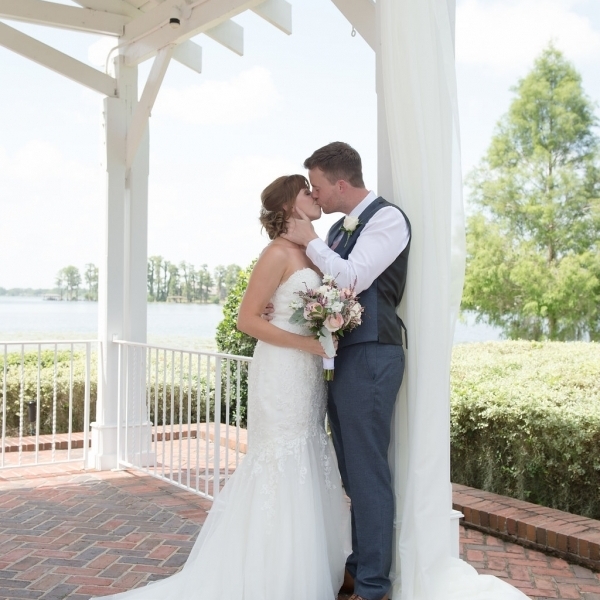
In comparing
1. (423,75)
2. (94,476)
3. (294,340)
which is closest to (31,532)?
(94,476)

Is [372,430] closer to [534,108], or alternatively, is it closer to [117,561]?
[117,561]

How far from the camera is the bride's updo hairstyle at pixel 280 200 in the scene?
2.95 meters

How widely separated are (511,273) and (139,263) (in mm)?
14766

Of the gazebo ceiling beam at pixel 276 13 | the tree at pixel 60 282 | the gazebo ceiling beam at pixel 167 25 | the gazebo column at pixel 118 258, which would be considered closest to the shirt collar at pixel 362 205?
the gazebo ceiling beam at pixel 167 25

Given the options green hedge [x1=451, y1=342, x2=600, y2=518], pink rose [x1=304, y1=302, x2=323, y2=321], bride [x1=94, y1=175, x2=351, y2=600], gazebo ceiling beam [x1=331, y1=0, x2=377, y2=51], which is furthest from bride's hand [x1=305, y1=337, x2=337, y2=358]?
green hedge [x1=451, y1=342, x2=600, y2=518]

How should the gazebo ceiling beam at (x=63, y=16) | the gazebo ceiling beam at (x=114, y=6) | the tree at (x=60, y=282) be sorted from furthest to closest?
1. the tree at (x=60, y=282)
2. the gazebo ceiling beam at (x=114, y=6)
3. the gazebo ceiling beam at (x=63, y=16)

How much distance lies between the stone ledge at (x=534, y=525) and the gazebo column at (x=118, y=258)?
2.71 metres

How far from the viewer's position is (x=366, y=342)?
2.77m

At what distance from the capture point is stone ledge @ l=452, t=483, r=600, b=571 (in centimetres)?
349

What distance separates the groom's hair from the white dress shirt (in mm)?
203

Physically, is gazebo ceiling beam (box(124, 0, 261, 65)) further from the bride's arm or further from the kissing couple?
the bride's arm

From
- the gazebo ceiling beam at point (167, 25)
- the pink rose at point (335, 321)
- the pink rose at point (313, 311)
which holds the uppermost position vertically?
the gazebo ceiling beam at point (167, 25)

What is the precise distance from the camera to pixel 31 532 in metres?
4.03

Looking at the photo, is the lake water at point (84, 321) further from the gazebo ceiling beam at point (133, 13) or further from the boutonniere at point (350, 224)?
the boutonniere at point (350, 224)
